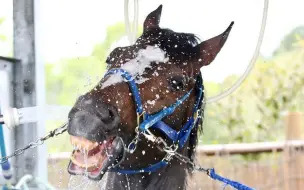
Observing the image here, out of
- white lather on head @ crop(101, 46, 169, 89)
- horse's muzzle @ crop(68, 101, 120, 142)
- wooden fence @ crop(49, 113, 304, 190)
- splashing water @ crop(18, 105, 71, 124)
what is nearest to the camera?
horse's muzzle @ crop(68, 101, 120, 142)

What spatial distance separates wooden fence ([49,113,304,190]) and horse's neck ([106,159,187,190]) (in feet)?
7.72

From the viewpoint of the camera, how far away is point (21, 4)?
10.4ft

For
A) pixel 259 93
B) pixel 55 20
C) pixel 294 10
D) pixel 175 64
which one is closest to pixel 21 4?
pixel 55 20

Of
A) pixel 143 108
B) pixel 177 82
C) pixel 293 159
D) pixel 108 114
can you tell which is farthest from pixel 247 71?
pixel 293 159

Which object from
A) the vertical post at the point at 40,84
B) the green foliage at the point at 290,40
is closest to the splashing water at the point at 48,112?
the vertical post at the point at 40,84

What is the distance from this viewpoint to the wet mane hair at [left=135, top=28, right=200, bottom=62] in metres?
1.91

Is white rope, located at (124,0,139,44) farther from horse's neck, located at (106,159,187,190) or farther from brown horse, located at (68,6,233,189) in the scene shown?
horse's neck, located at (106,159,187,190)

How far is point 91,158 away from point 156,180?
335 mm

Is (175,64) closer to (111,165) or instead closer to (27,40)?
(111,165)

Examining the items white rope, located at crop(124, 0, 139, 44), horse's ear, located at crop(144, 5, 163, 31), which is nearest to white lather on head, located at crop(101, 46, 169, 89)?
horse's ear, located at crop(144, 5, 163, 31)

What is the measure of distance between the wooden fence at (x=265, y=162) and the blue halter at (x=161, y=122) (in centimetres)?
234

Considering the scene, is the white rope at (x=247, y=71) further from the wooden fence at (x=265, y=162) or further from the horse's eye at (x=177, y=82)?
the wooden fence at (x=265, y=162)

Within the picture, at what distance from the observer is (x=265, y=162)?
451 centimetres

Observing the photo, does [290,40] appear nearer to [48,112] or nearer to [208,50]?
[48,112]
